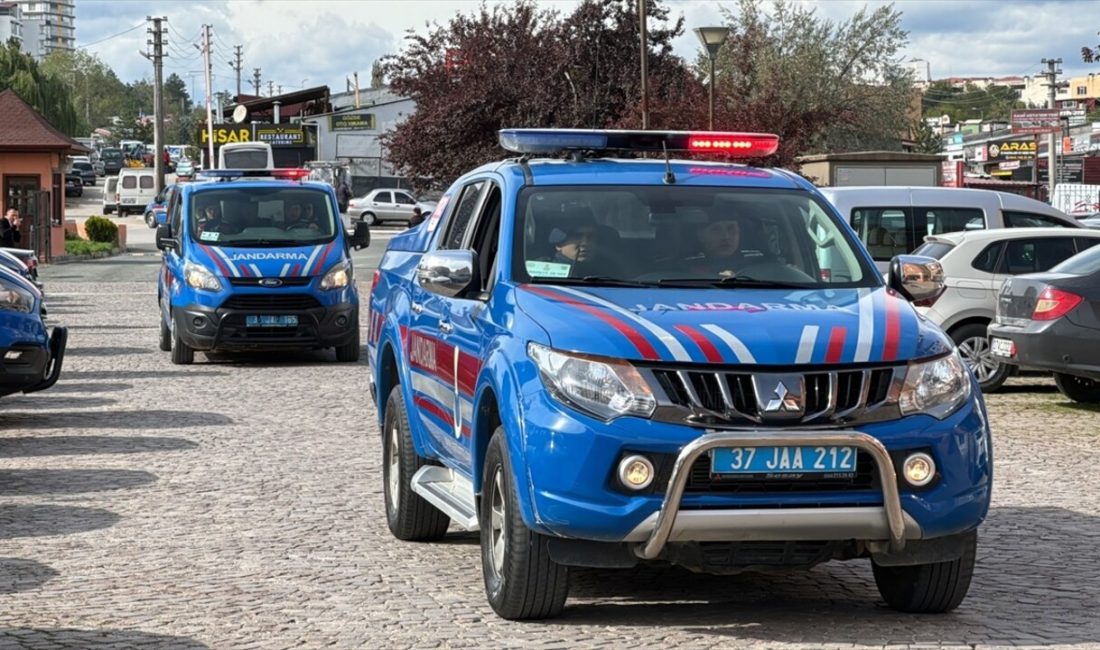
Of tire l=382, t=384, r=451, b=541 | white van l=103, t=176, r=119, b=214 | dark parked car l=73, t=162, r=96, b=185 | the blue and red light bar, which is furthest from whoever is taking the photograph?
dark parked car l=73, t=162, r=96, b=185

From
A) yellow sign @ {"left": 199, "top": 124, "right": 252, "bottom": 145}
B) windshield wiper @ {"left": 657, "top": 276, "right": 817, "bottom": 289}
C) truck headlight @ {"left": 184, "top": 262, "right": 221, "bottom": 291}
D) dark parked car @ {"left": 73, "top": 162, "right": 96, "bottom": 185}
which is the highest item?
yellow sign @ {"left": 199, "top": 124, "right": 252, "bottom": 145}

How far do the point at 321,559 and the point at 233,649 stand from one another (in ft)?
6.20

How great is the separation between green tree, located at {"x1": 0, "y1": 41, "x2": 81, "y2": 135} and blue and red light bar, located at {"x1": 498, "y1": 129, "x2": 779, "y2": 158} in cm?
9675

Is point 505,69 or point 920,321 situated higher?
point 505,69

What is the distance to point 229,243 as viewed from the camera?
65.2 ft

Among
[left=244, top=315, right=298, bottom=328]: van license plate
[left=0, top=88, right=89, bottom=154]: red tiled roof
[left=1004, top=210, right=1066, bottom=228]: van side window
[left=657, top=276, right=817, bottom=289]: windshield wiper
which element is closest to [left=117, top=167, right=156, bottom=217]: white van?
[left=0, top=88, right=89, bottom=154]: red tiled roof

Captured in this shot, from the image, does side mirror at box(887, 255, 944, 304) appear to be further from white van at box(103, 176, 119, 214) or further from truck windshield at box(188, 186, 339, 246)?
white van at box(103, 176, 119, 214)

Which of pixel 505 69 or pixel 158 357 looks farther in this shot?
pixel 505 69

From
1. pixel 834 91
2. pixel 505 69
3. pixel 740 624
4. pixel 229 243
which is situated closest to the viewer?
pixel 740 624

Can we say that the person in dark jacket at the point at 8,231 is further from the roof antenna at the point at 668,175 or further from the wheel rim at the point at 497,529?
the wheel rim at the point at 497,529

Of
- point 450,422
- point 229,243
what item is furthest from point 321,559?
point 229,243

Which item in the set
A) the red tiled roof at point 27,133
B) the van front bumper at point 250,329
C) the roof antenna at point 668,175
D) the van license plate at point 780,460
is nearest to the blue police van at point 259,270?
the van front bumper at point 250,329

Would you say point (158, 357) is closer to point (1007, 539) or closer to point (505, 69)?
point (1007, 539)

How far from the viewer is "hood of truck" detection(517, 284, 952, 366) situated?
6.46m
